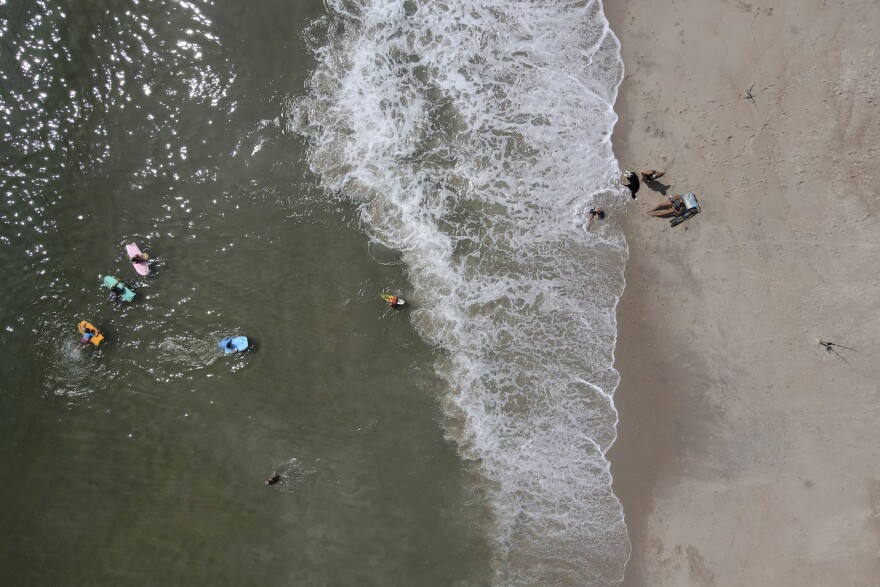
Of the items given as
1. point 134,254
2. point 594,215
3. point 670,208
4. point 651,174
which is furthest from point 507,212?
point 134,254

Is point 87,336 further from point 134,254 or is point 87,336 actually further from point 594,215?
point 594,215

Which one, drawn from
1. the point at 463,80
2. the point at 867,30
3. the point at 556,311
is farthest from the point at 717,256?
the point at 463,80

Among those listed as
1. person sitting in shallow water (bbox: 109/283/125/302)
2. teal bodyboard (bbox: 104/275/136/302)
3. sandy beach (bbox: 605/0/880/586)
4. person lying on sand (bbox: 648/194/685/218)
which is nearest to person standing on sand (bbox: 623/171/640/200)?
sandy beach (bbox: 605/0/880/586)

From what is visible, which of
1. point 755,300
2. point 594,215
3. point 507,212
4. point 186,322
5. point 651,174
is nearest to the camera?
point 651,174

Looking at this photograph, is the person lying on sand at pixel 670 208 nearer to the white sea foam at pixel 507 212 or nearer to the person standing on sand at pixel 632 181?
the person standing on sand at pixel 632 181

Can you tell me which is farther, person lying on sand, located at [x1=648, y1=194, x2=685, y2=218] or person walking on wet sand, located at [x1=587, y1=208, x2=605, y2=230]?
person walking on wet sand, located at [x1=587, y1=208, x2=605, y2=230]

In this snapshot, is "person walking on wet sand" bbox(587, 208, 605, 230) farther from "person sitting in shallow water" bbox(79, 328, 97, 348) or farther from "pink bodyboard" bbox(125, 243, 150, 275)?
"person sitting in shallow water" bbox(79, 328, 97, 348)

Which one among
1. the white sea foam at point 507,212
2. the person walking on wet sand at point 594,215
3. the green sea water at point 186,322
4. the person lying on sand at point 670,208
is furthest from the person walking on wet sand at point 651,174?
the green sea water at point 186,322
